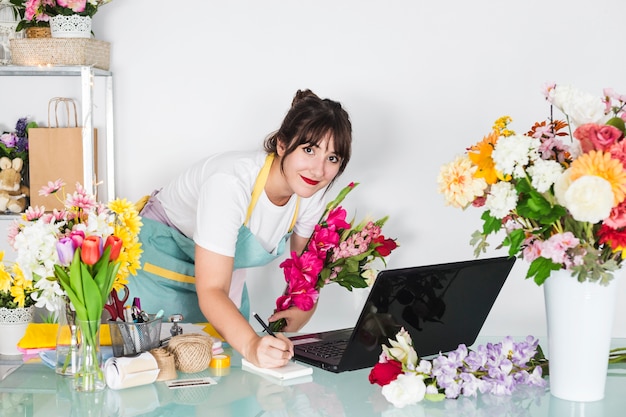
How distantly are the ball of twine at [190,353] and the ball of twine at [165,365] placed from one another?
0.03 metres

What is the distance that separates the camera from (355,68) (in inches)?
133

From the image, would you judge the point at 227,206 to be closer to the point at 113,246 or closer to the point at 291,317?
the point at 291,317

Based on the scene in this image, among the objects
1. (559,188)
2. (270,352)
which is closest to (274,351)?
(270,352)

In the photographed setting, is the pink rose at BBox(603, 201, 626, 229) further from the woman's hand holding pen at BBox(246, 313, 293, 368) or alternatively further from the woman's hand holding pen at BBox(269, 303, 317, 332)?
the woman's hand holding pen at BBox(269, 303, 317, 332)

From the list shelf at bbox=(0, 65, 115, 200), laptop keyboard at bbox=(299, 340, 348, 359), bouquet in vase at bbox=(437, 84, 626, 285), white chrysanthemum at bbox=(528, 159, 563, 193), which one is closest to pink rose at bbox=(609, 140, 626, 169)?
bouquet in vase at bbox=(437, 84, 626, 285)

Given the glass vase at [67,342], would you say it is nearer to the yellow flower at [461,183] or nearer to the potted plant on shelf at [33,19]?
the yellow flower at [461,183]

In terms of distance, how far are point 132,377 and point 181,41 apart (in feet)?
6.27

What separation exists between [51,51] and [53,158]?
41 centimetres

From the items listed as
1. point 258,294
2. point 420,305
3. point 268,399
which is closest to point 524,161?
point 420,305

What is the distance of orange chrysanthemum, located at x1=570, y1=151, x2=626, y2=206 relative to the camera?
152 cm

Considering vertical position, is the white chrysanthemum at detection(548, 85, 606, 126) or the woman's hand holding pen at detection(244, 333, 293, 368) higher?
the white chrysanthemum at detection(548, 85, 606, 126)

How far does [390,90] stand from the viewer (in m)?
3.38

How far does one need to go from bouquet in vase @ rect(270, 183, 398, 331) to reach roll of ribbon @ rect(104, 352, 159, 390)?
0.61m

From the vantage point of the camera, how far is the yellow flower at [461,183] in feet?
5.56
